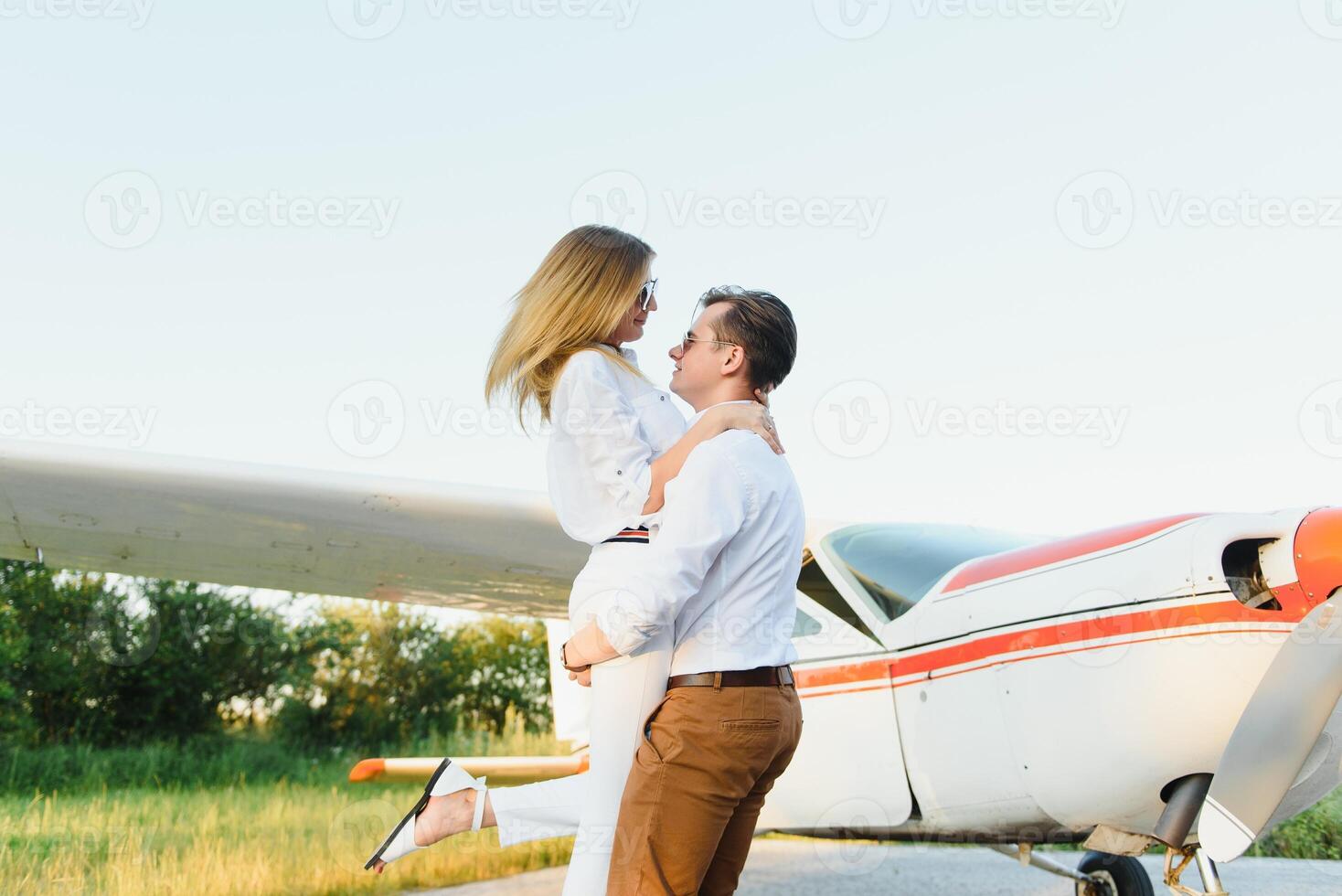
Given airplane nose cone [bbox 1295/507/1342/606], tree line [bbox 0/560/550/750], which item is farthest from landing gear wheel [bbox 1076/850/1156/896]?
tree line [bbox 0/560/550/750]

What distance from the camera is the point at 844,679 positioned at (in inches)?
150

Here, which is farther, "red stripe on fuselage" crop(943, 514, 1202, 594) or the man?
"red stripe on fuselage" crop(943, 514, 1202, 594)

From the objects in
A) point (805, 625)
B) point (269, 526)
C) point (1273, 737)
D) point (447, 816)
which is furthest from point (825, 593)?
point (447, 816)

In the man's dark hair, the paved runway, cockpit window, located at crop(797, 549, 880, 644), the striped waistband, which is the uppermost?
A: the man's dark hair

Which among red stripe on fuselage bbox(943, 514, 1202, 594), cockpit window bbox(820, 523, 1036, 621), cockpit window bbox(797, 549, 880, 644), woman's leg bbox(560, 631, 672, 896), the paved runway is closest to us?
woman's leg bbox(560, 631, 672, 896)

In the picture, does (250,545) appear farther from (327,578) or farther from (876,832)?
(876,832)

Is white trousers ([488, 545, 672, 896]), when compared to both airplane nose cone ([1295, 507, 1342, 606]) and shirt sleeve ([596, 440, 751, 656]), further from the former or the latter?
airplane nose cone ([1295, 507, 1342, 606])

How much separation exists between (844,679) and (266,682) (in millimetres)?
8374

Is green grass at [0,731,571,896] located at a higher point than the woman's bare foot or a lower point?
lower

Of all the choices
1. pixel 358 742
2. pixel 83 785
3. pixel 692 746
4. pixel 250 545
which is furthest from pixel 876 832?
pixel 358 742

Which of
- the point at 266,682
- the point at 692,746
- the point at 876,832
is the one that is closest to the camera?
the point at 692,746

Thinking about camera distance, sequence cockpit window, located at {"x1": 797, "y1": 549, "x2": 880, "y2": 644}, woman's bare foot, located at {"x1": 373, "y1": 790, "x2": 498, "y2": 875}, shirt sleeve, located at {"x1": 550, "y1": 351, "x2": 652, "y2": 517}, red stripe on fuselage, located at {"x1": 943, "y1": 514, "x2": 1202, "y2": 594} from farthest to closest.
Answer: cockpit window, located at {"x1": 797, "y1": 549, "x2": 880, "y2": 644} < red stripe on fuselage, located at {"x1": 943, "y1": 514, "x2": 1202, "y2": 594} < woman's bare foot, located at {"x1": 373, "y1": 790, "x2": 498, "y2": 875} < shirt sleeve, located at {"x1": 550, "y1": 351, "x2": 652, "y2": 517}

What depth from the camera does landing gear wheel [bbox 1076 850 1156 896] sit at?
3.90 meters

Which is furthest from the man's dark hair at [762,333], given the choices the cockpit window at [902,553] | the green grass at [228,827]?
the green grass at [228,827]
